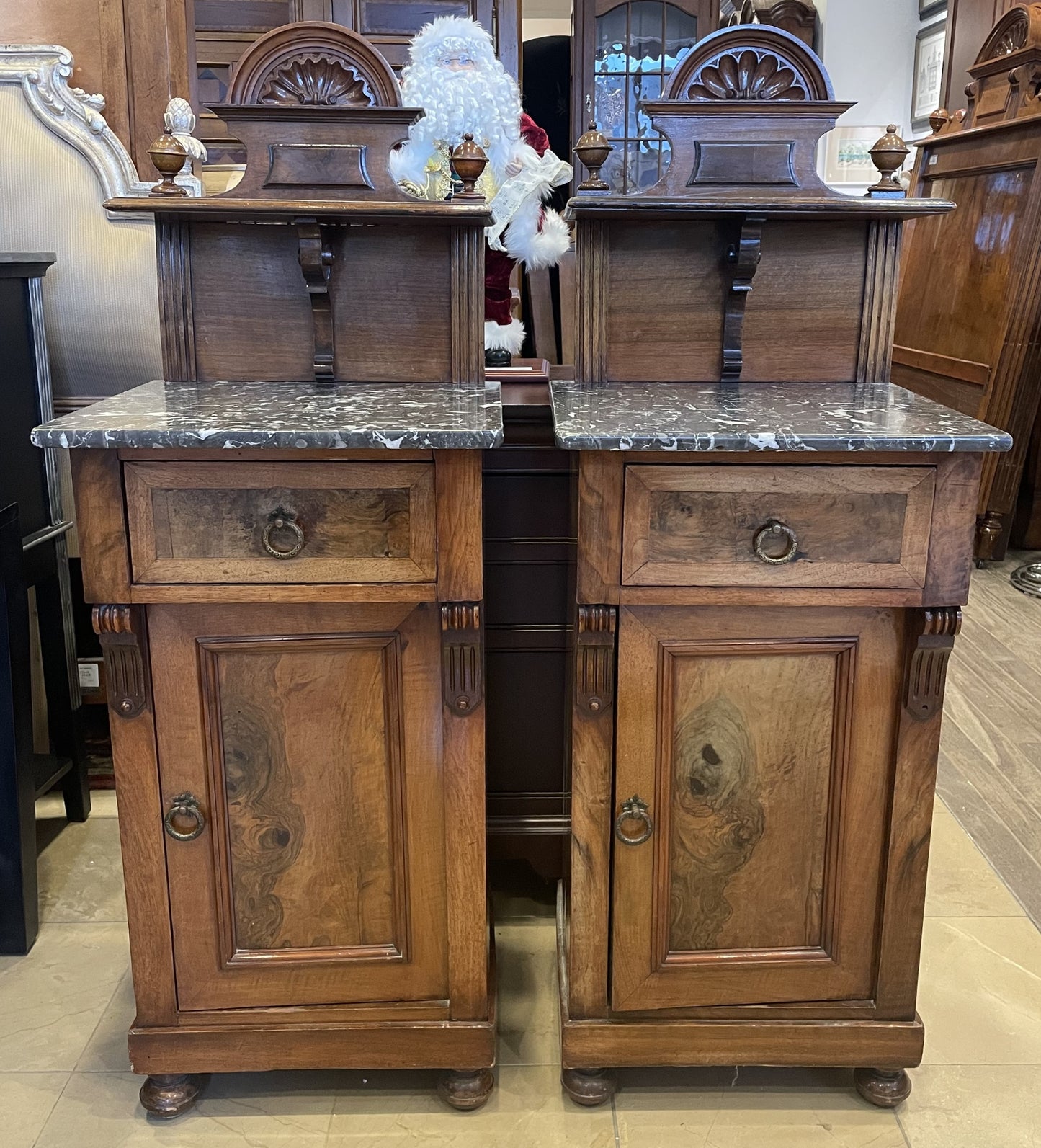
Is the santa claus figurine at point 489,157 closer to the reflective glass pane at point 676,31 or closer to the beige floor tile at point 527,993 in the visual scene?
the beige floor tile at point 527,993

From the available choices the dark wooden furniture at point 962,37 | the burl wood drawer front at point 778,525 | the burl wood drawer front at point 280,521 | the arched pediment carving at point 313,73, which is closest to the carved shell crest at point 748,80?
the arched pediment carving at point 313,73

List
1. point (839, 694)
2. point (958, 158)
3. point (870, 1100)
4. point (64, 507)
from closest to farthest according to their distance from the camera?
point (839, 694) < point (870, 1100) < point (64, 507) < point (958, 158)

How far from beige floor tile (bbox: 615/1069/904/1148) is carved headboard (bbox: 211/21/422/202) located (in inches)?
54.4

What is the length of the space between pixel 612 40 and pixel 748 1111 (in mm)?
4398

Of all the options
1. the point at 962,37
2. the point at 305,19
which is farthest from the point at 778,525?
the point at 962,37

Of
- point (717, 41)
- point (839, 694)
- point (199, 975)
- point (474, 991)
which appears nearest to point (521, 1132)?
point (474, 991)

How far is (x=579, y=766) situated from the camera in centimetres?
144

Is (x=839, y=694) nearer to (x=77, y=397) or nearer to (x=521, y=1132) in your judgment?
(x=521, y=1132)

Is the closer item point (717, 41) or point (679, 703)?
point (679, 703)

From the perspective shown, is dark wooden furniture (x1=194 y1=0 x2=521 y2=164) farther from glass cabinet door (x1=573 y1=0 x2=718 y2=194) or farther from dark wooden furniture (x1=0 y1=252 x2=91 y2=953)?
dark wooden furniture (x1=0 y1=252 x2=91 y2=953)

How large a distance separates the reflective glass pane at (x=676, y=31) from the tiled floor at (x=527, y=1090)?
13.3 ft

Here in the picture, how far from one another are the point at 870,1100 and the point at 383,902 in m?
0.76

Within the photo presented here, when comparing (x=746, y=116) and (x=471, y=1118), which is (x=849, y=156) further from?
(x=471, y=1118)

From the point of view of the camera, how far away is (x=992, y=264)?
420 cm
